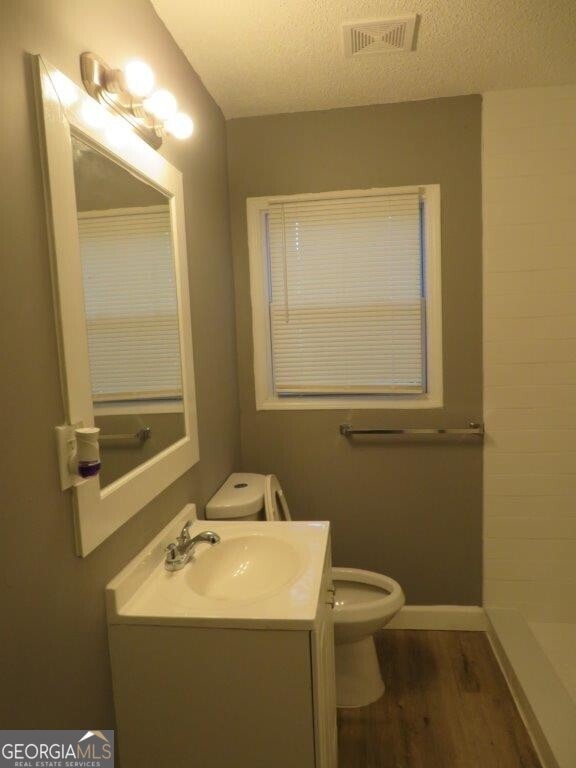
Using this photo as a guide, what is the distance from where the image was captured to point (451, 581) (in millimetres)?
2418

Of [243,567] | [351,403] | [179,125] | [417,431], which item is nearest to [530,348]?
[417,431]

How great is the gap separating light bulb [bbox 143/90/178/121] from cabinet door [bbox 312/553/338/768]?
1.31 meters

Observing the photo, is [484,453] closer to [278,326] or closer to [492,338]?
[492,338]

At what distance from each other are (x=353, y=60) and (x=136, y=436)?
5.21 feet

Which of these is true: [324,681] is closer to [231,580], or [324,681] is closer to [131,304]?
[231,580]

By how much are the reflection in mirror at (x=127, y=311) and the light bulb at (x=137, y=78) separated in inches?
7.2

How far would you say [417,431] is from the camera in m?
2.33

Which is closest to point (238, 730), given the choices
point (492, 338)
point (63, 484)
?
point (63, 484)

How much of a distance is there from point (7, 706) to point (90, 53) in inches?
50.8

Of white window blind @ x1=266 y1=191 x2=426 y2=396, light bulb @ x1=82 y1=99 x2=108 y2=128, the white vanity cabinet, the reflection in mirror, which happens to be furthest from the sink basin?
light bulb @ x1=82 y1=99 x2=108 y2=128

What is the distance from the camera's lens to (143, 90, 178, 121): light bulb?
4.29ft

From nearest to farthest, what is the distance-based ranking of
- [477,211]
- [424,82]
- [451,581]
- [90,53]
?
[90,53], [424,82], [477,211], [451,581]

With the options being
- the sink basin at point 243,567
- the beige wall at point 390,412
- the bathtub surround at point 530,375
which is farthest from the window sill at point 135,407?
the bathtub surround at point 530,375

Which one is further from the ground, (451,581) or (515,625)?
(451,581)
